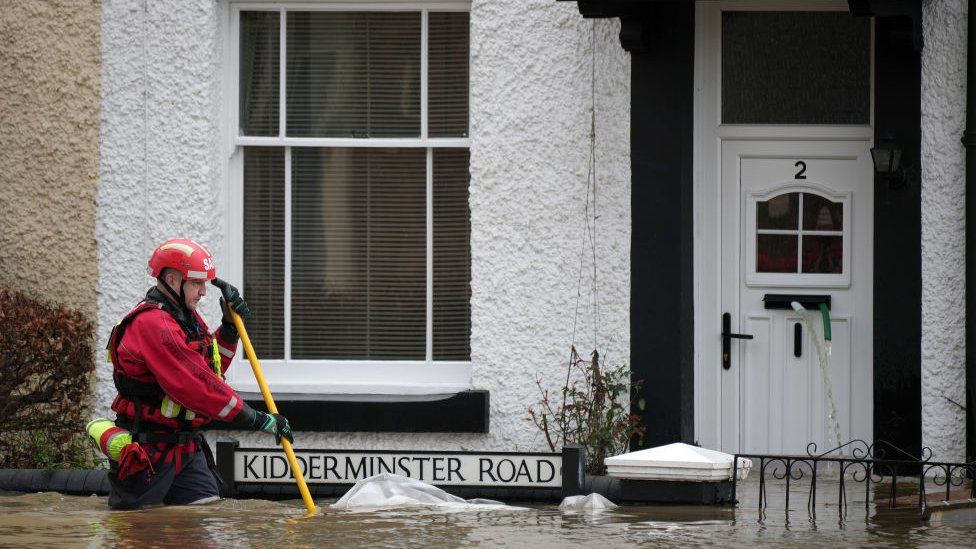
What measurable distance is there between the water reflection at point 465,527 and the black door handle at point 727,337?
162cm

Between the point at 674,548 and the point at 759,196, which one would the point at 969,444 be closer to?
the point at 759,196

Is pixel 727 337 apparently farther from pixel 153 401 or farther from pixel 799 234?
pixel 153 401

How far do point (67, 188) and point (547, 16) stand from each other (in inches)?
126

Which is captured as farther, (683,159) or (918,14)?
(683,159)

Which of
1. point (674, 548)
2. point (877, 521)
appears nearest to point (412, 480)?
point (674, 548)

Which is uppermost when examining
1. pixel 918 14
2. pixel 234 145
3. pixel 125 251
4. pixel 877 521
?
pixel 918 14

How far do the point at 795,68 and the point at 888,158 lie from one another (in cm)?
94

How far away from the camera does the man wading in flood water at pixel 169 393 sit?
23.8 feet

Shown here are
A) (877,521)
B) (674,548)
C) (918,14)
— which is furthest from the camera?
(918,14)

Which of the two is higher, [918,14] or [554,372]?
[918,14]

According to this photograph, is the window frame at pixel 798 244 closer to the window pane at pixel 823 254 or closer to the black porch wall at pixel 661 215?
the window pane at pixel 823 254

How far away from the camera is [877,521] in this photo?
780 centimetres

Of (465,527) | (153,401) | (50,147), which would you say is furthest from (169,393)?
(50,147)

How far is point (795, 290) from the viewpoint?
9.80 metres
